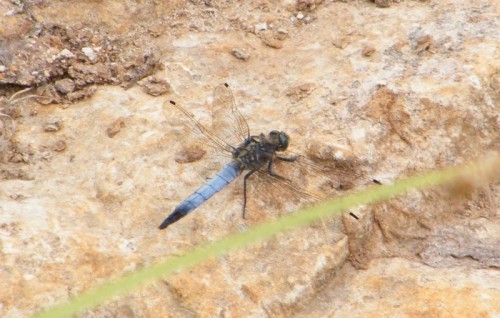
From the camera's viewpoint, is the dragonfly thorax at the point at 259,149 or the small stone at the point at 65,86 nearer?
the dragonfly thorax at the point at 259,149

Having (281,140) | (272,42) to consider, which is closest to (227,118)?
(281,140)

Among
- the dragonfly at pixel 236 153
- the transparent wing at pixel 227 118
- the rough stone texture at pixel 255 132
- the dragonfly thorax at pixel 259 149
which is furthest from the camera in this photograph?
the transparent wing at pixel 227 118

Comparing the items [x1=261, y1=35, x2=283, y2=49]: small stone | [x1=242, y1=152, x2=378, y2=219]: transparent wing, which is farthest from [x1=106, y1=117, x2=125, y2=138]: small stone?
[x1=261, y1=35, x2=283, y2=49]: small stone

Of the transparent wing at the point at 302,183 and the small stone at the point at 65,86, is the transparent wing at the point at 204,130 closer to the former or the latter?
the transparent wing at the point at 302,183

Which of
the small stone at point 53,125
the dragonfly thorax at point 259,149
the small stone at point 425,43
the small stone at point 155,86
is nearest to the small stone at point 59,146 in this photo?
the small stone at point 53,125

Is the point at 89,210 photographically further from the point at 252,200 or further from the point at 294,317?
the point at 294,317

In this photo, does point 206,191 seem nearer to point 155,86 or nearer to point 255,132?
point 255,132
